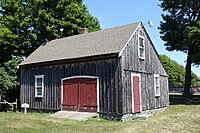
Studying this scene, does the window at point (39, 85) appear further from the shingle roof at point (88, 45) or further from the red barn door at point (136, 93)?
the red barn door at point (136, 93)

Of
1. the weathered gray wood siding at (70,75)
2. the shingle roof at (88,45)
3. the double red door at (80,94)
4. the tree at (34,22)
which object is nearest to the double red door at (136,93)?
the weathered gray wood siding at (70,75)

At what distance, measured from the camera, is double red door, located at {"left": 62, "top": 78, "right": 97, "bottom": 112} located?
63.1 ft

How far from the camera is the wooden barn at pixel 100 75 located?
1847cm

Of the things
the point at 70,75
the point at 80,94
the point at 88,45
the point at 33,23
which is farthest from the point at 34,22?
the point at 80,94

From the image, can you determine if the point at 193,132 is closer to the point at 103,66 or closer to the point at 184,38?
the point at 103,66

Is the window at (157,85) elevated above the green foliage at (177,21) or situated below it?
below

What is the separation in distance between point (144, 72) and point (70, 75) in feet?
18.2

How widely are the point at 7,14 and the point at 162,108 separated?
21.7 meters

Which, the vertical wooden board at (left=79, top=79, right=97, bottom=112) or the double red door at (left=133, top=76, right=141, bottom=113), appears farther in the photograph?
the double red door at (left=133, top=76, right=141, bottom=113)

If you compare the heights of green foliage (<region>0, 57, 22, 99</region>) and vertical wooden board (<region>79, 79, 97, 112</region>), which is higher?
green foliage (<region>0, 57, 22, 99</region>)

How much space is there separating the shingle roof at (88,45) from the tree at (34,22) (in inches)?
294

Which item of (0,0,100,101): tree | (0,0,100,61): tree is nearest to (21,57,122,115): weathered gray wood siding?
(0,0,100,101): tree

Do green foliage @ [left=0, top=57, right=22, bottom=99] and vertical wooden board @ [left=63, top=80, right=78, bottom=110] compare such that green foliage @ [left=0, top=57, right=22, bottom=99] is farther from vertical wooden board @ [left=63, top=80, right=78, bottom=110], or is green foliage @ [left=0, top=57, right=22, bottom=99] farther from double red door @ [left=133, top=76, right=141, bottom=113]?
double red door @ [left=133, top=76, right=141, bottom=113]

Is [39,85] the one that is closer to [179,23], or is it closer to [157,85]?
[157,85]
